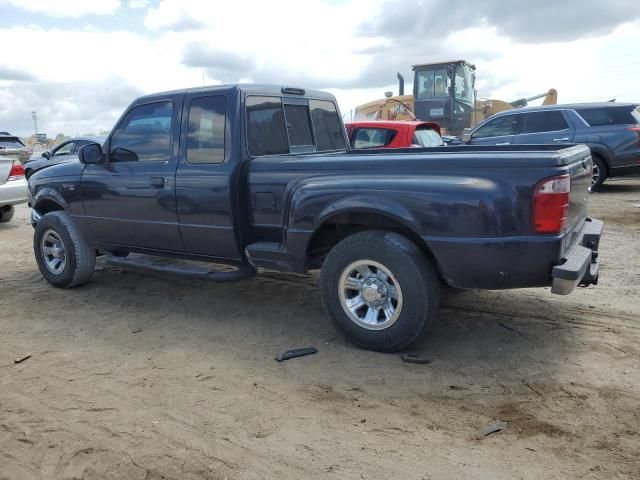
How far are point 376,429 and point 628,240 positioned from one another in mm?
5636

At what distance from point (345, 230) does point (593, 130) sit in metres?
8.57

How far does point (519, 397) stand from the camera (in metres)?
3.26

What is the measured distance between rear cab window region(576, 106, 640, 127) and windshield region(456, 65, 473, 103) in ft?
24.2

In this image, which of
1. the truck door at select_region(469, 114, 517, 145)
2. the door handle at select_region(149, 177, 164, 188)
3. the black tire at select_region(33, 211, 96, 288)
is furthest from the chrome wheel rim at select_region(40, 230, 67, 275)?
the truck door at select_region(469, 114, 517, 145)

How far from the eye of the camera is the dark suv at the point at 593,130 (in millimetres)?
10414

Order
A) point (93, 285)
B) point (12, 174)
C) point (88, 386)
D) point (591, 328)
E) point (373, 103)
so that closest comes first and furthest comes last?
point (88, 386)
point (591, 328)
point (93, 285)
point (12, 174)
point (373, 103)

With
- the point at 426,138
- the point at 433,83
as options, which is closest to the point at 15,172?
the point at 426,138

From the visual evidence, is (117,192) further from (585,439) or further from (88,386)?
(585,439)

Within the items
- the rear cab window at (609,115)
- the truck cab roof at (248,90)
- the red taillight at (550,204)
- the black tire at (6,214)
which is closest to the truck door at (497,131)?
the rear cab window at (609,115)

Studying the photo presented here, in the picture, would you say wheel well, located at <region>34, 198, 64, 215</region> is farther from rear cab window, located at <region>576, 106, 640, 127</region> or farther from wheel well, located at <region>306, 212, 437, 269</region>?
rear cab window, located at <region>576, 106, 640, 127</region>

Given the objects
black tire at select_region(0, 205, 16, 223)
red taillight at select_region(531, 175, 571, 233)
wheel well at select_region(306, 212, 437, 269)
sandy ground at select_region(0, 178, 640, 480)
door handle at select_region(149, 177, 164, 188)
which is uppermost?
door handle at select_region(149, 177, 164, 188)

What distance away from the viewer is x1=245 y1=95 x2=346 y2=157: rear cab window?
4609 millimetres

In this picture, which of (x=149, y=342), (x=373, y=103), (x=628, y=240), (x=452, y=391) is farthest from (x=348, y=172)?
(x=373, y=103)

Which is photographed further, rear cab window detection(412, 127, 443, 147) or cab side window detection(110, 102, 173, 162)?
rear cab window detection(412, 127, 443, 147)
